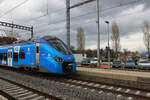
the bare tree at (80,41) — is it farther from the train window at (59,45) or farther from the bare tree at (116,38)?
the train window at (59,45)

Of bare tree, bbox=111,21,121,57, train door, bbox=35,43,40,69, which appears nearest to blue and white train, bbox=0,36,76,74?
train door, bbox=35,43,40,69

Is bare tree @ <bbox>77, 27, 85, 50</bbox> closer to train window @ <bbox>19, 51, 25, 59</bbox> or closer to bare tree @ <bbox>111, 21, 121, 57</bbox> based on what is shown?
bare tree @ <bbox>111, 21, 121, 57</bbox>

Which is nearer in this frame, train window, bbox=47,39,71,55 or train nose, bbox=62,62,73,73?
train nose, bbox=62,62,73,73

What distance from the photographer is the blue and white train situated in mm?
9164

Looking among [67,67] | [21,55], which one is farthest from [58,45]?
[21,55]

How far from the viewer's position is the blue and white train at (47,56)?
916 centimetres

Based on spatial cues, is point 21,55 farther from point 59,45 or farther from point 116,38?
point 116,38

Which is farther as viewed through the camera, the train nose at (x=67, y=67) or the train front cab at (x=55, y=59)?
the train nose at (x=67, y=67)

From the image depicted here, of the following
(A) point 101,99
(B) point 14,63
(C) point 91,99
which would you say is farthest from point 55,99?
(B) point 14,63

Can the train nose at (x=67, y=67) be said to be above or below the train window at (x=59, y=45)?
below

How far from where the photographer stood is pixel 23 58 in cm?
1171

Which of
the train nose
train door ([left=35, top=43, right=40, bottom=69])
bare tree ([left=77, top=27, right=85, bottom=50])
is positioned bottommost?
the train nose

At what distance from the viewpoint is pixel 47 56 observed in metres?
9.45

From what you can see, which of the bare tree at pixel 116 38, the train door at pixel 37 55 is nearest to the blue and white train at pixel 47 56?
the train door at pixel 37 55
